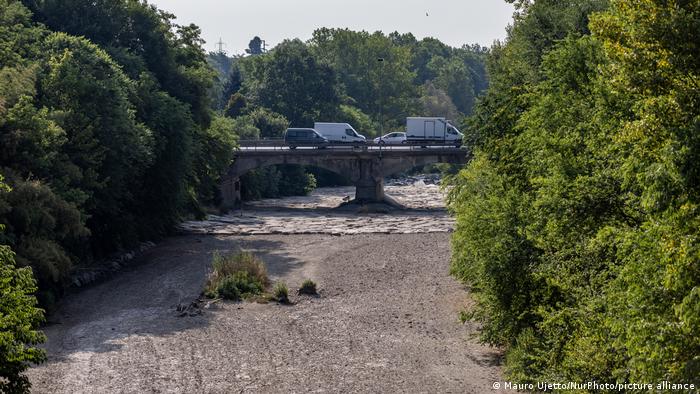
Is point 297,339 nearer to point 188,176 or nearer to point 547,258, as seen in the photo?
point 547,258

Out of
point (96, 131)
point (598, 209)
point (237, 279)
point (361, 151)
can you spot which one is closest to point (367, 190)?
point (361, 151)

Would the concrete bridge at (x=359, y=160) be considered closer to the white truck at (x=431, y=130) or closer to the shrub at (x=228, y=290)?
the white truck at (x=431, y=130)

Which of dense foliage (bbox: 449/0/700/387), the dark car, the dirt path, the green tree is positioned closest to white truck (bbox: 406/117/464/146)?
the dark car

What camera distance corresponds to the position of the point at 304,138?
93125mm

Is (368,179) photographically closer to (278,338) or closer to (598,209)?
(278,338)

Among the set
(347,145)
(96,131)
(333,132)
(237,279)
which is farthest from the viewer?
(333,132)

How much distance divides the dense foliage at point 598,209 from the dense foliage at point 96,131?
16.8 m

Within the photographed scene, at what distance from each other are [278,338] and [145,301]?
31.8ft

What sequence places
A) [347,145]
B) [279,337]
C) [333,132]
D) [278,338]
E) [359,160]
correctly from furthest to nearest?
[333,132]
[347,145]
[359,160]
[279,337]
[278,338]

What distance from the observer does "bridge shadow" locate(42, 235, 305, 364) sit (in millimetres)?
35250

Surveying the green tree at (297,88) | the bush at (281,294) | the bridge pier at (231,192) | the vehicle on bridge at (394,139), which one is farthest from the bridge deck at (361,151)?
the bush at (281,294)

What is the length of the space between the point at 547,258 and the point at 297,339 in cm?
1119

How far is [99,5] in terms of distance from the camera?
6469cm

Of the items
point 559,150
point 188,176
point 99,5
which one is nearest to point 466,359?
point 559,150
